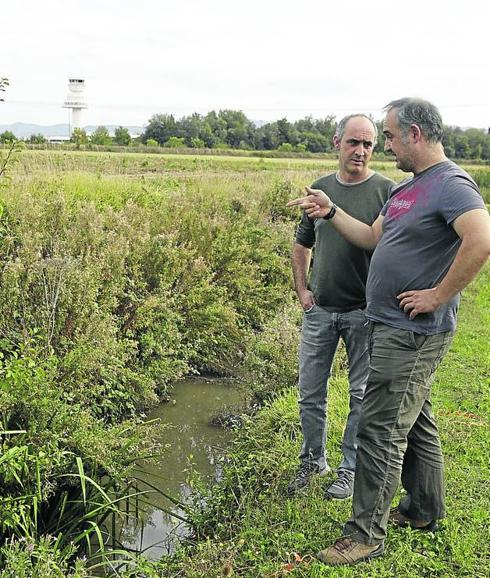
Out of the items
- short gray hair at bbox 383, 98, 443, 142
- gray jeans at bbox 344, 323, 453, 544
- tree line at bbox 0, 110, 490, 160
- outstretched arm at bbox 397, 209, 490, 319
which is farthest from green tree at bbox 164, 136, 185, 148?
outstretched arm at bbox 397, 209, 490, 319

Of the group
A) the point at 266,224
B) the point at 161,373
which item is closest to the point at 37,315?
the point at 161,373

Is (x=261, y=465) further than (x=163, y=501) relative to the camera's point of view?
No

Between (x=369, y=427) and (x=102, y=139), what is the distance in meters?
44.7

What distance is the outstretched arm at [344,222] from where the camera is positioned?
3.77 meters

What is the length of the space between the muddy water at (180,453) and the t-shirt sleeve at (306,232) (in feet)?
5.89

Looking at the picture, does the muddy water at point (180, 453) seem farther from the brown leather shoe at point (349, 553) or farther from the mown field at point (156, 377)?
the brown leather shoe at point (349, 553)

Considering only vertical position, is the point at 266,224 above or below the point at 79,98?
below

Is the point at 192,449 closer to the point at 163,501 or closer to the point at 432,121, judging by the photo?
the point at 163,501

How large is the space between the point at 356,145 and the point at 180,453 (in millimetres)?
3482

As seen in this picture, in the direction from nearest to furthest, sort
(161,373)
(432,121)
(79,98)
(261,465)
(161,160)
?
(432,121) → (261,465) → (161,373) → (161,160) → (79,98)

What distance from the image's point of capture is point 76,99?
110 meters

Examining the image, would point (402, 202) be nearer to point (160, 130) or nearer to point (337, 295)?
point (337, 295)

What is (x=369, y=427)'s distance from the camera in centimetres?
340

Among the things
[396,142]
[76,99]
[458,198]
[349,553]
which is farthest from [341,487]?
[76,99]
